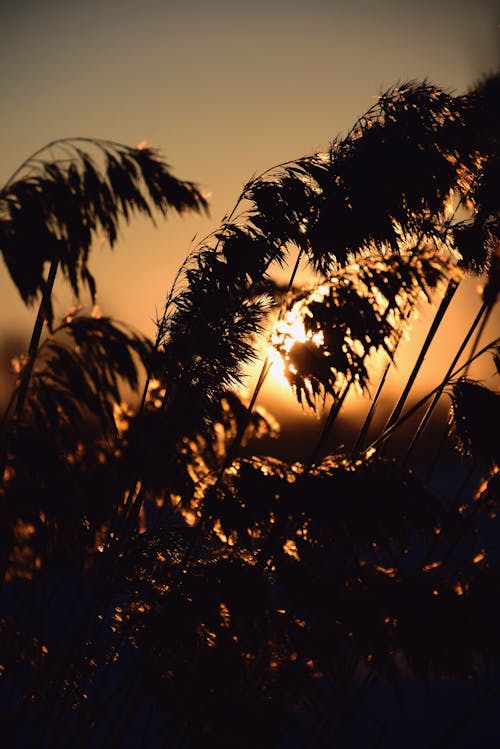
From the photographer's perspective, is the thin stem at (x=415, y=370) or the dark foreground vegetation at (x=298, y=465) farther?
the thin stem at (x=415, y=370)

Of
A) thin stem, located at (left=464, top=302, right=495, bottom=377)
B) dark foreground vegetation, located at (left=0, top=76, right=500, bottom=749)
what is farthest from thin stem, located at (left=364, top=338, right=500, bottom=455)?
thin stem, located at (left=464, top=302, right=495, bottom=377)

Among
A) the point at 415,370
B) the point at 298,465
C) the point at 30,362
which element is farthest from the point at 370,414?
the point at 30,362

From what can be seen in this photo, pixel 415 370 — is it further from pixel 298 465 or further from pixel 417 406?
pixel 298 465

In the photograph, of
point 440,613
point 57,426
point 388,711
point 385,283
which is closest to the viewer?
point 57,426

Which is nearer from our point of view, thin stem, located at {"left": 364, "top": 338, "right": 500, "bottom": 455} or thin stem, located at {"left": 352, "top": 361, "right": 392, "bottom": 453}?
thin stem, located at {"left": 364, "top": 338, "right": 500, "bottom": 455}

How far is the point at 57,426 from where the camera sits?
2.72m

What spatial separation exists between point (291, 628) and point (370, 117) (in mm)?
3146

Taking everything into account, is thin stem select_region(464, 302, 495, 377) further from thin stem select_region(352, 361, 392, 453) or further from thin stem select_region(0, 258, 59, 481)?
thin stem select_region(0, 258, 59, 481)

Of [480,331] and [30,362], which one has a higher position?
[480,331]

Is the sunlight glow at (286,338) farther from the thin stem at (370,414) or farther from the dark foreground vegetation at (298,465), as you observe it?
the thin stem at (370,414)

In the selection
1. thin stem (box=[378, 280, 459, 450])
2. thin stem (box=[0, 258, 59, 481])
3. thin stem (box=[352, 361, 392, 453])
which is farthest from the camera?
thin stem (box=[352, 361, 392, 453])

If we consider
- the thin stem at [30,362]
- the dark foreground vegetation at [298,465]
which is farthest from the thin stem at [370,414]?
the thin stem at [30,362]

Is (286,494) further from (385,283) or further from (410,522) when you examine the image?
(385,283)

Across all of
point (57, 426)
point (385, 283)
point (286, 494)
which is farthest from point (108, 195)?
point (286, 494)
